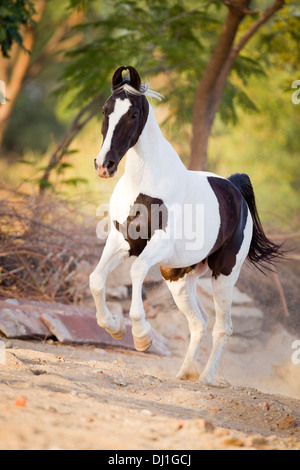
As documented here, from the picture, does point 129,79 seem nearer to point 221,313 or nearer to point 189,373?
point 221,313

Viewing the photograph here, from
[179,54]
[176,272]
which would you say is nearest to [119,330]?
[176,272]

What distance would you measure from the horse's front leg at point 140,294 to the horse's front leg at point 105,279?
9.4 inches

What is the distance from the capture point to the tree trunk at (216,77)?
883 cm

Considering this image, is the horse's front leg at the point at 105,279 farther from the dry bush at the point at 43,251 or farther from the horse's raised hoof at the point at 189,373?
the dry bush at the point at 43,251

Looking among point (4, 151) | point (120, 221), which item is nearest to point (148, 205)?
point (120, 221)

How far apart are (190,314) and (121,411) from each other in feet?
7.98

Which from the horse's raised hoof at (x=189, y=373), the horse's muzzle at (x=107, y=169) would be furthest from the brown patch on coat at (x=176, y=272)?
the horse's muzzle at (x=107, y=169)

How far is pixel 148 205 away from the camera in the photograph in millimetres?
4512

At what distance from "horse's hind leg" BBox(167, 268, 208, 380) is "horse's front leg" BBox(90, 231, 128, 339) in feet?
3.47

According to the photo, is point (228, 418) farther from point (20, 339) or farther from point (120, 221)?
point (20, 339)

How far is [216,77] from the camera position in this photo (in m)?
9.15

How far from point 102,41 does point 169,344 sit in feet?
15.4

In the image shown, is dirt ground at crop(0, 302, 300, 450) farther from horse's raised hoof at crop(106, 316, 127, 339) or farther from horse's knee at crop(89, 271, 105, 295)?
horse's knee at crop(89, 271, 105, 295)

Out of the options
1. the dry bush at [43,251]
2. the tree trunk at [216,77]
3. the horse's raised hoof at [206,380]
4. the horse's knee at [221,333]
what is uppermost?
the tree trunk at [216,77]
